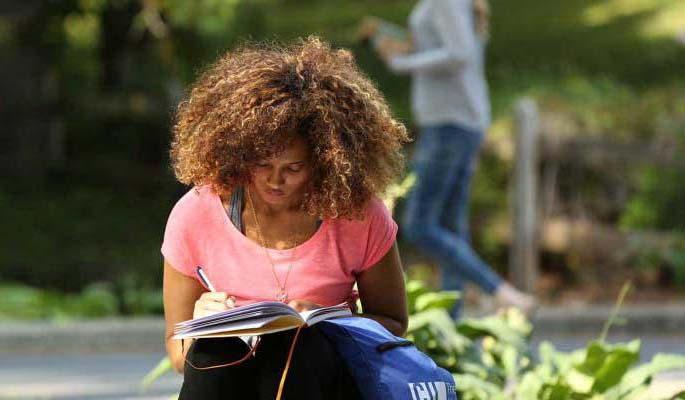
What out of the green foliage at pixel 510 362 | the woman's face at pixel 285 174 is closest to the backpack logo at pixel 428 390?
the woman's face at pixel 285 174

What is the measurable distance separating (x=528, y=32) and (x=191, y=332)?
13170mm

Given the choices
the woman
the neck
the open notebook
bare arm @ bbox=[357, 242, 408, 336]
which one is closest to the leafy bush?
bare arm @ bbox=[357, 242, 408, 336]

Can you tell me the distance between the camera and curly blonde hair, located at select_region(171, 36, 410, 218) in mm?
3604

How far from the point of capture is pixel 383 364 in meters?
3.48

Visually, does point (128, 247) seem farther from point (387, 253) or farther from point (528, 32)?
point (387, 253)

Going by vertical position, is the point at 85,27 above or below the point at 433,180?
above

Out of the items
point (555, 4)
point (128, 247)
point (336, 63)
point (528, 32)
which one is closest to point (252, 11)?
point (128, 247)

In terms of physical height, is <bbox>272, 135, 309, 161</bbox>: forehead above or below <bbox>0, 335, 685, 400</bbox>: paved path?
above

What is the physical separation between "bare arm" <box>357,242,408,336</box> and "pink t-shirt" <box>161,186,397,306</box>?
27mm

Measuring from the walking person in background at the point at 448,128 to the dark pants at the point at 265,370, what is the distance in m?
3.63

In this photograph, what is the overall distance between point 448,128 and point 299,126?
351cm

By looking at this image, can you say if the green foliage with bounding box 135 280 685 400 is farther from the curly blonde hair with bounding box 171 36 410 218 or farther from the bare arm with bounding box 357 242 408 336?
the curly blonde hair with bounding box 171 36 410 218

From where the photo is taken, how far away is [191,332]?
3.36 meters

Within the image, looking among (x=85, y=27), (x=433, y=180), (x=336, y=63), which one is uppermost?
(x=85, y=27)
